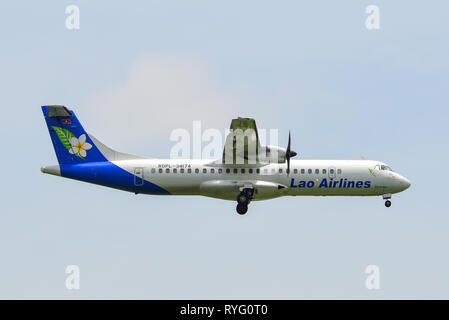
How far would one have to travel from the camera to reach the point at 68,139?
56.5 meters

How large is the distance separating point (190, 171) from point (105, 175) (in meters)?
4.62

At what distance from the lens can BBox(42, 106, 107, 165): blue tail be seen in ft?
185

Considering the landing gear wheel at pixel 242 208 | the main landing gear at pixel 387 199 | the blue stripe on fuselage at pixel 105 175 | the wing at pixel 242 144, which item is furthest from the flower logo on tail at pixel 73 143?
the main landing gear at pixel 387 199

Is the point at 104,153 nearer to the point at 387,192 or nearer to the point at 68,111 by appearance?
the point at 68,111

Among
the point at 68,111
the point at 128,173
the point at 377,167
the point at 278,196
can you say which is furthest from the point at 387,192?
the point at 68,111

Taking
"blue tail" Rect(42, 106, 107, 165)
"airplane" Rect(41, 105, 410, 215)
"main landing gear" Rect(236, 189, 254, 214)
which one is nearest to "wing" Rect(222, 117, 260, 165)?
"airplane" Rect(41, 105, 410, 215)

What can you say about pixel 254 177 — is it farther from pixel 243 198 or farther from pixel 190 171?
pixel 190 171

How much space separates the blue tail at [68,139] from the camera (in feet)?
185

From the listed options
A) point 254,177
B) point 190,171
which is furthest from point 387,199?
point 190,171

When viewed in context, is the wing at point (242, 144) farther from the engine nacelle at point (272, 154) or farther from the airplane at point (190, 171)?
the engine nacelle at point (272, 154)

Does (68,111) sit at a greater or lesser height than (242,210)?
greater

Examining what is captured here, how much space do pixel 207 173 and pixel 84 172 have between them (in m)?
6.67

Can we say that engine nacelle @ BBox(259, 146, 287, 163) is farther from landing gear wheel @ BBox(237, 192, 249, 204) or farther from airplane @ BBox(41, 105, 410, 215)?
landing gear wheel @ BBox(237, 192, 249, 204)

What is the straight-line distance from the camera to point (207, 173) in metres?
55.9
